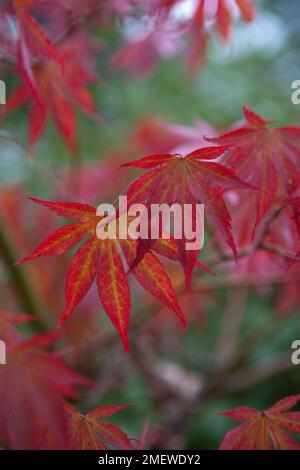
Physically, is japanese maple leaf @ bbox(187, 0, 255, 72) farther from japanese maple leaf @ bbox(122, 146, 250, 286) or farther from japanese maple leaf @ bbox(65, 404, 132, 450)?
japanese maple leaf @ bbox(65, 404, 132, 450)

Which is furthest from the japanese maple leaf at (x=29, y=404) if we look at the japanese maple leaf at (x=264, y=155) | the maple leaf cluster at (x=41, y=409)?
the japanese maple leaf at (x=264, y=155)

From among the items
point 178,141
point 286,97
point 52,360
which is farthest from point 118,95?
point 52,360

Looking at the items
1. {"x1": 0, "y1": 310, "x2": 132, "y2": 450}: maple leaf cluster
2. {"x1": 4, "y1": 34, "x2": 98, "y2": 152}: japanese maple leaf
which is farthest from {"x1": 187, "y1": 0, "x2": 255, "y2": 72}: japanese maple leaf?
{"x1": 0, "y1": 310, "x2": 132, "y2": 450}: maple leaf cluster

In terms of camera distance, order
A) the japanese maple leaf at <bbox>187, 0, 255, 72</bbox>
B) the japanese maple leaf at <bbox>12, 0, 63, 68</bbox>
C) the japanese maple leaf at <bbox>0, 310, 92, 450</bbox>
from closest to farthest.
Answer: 1. the japanese maple leaf at <bbox>0, 310, 92, 450</bbox>
2. the japanese maple leaf at <bbox>12, 0, 63, 68</bbox>
3. the japanese maple leaf at <bbox>187, 0, 255, 72</bbox>

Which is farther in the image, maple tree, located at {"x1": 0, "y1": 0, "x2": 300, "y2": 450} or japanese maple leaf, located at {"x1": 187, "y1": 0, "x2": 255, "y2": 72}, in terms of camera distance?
japanese maple leaf, located at {"x1": 187, "y1": 0, "x2": 255, "y2": 72}

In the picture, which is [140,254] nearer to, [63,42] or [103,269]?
[103,269]

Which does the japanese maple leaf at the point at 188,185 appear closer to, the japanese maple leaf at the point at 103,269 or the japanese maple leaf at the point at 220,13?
the japanese maple leaf at the point at 103,269
